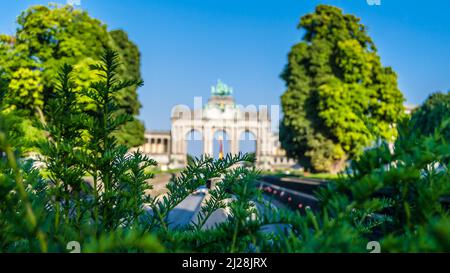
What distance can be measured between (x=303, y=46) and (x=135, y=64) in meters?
16.6

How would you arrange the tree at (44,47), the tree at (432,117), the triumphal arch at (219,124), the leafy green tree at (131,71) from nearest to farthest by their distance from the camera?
the tree at (432,117)
the tree at (44,47)
the leafy green tree at (131,71)
the triumphal arch at (219,124)

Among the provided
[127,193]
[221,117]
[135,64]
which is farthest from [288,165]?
[127,193]

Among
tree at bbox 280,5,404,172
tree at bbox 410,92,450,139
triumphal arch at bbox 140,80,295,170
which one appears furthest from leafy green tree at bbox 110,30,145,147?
triumphal arch at bbox 140,80,295,170

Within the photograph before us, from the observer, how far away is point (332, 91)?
1272 inches

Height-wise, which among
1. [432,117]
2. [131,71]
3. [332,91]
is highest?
[131,71]

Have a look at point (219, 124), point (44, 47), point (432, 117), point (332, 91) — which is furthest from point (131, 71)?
point (219, 124)

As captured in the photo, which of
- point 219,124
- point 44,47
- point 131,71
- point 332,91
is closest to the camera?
point 44,47

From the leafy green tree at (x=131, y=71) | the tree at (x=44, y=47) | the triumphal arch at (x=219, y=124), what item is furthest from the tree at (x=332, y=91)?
the triumphal arch at (x=219, y=124)

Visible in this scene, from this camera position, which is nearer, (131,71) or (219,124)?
(131,71)

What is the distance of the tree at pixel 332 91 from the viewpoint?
32469 mm

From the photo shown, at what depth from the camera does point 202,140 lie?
107438 millimetres

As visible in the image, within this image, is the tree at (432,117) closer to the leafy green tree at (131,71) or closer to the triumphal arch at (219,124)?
the leafy green tree at (131,71)

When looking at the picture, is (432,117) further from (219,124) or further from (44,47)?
(219,124)
